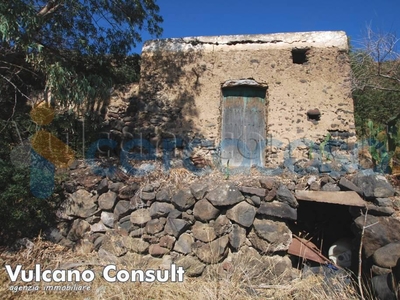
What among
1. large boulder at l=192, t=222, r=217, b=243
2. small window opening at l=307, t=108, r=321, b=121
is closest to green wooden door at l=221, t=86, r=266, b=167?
small window opening at l=307, t=108, r=321, b=121

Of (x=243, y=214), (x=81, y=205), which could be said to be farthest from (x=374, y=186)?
(x=81, y=205)

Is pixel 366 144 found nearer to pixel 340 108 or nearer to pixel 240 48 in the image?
pixel 340 108

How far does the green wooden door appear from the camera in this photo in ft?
21.4

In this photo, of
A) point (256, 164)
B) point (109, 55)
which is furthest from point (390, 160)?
point (109, 55)

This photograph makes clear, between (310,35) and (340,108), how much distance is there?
161cm

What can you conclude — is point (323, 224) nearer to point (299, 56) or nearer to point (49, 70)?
point (299, 56)

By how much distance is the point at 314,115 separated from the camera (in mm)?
6156

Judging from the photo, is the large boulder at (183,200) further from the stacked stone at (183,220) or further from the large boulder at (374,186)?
the large boulder at (374,186)

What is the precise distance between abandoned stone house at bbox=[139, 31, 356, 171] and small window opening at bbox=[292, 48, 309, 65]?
0.02 metres

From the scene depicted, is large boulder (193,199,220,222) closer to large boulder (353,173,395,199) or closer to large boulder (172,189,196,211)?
large boulder (172,189,196,211)

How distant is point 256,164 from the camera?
6.49 m

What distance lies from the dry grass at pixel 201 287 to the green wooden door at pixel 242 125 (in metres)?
2.60

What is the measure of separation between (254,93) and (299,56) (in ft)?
3.87

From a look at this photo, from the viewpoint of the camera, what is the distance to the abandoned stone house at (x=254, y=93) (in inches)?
241
